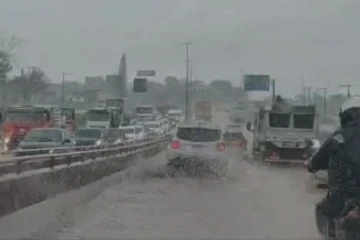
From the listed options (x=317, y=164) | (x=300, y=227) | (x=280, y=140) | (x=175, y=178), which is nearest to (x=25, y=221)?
(x=300, y=227)

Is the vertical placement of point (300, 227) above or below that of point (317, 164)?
below

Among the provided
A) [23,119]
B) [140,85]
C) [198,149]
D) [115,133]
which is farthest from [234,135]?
[140,85]

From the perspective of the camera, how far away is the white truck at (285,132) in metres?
35.6

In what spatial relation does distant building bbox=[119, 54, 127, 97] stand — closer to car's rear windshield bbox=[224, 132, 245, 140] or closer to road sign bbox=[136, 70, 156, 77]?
road sign bbox=[136, 70, 156, 77]

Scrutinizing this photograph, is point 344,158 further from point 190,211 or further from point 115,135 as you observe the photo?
point 115,135

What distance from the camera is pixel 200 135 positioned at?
82.9 feet

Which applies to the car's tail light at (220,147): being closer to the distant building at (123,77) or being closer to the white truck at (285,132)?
the white truck at (285,132)

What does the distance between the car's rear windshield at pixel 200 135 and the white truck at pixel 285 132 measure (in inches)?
410

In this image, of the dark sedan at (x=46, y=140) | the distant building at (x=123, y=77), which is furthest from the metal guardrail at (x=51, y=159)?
the distant building at (x=123, y=77)

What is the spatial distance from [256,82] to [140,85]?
47.3 ft

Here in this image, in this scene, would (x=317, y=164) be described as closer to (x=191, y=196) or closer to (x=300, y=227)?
(x=300, y=227)

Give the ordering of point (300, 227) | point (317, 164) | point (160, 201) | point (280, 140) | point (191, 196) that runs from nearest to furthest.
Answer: point (317, 164), point (300, 227), point (160, 201), point (191, 196), point (280, 140)

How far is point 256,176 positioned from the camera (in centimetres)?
2808

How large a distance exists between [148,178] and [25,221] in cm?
1223
